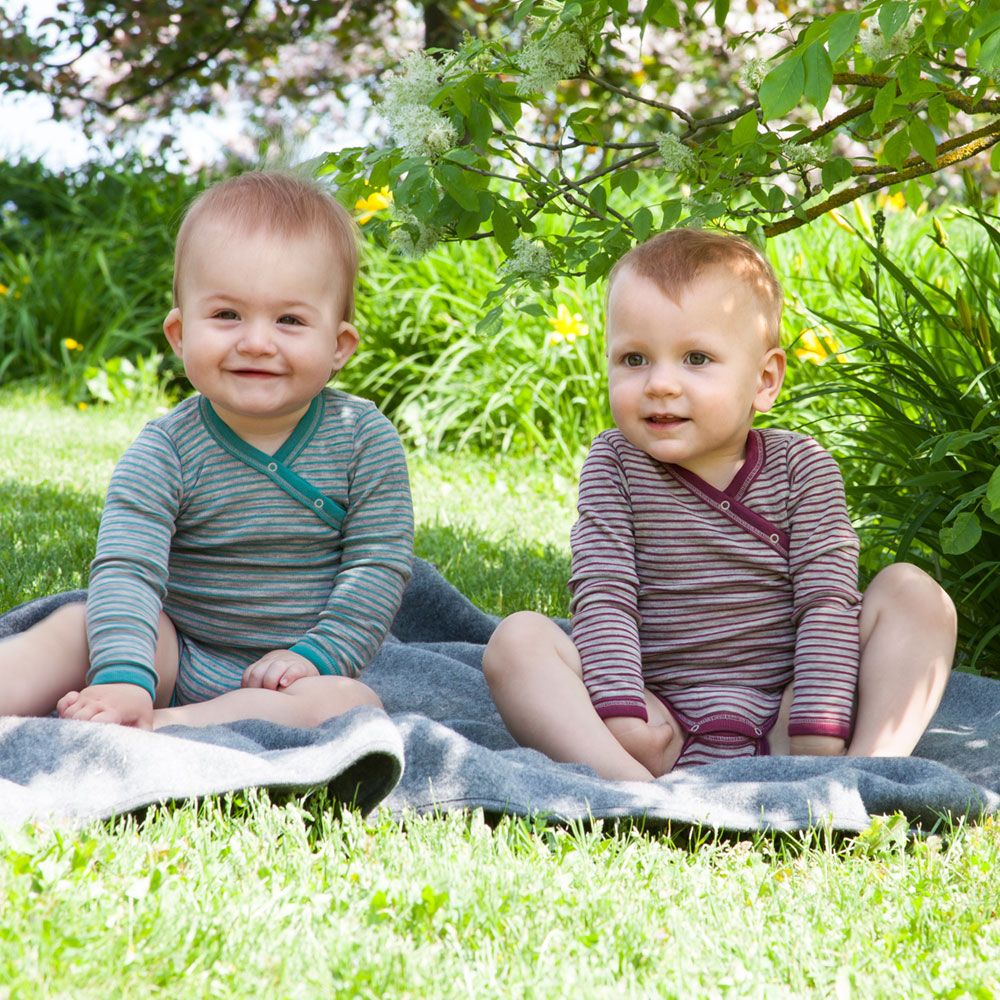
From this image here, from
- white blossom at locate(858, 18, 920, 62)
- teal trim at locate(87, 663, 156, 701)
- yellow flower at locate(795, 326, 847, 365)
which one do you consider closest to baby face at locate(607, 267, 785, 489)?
white blossom at locate(858, 18, 920, 62)

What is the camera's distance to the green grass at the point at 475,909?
143 cm

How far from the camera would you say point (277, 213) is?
2.56m

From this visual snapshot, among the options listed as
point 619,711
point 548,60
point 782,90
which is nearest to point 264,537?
point 619,711

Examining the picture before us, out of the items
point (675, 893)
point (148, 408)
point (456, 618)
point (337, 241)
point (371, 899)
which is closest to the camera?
point (371, 899)

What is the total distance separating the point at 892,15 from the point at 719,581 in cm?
106

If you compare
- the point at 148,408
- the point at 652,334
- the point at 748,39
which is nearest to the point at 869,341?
the point at 748,39

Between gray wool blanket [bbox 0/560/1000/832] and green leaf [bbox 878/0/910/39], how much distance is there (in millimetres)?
1138

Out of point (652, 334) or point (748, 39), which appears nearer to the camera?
point (652, 334)

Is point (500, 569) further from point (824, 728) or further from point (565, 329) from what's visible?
point (565, 329)

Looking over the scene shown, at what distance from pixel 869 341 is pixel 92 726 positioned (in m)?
2.20

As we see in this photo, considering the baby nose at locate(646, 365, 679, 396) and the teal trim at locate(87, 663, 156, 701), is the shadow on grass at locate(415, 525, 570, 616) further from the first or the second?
the teal trim at locate(87, 663, 156, 701)

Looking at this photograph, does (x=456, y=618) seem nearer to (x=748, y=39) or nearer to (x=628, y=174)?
(x=628, y=174)

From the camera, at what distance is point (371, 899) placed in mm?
1597

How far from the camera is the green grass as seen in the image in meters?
1.43
